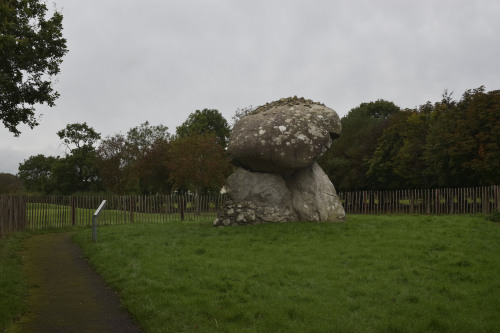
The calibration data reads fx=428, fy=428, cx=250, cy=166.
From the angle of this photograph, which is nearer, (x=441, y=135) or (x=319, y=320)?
(x=319, y=320)

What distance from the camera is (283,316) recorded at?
23.5 feet

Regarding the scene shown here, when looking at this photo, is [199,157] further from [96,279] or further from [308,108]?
[96,279]

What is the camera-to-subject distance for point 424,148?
35.1m

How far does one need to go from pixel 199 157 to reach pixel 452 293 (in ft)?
105

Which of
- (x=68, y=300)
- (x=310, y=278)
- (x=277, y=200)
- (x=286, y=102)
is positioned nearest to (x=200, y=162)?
(x=286, y=102)

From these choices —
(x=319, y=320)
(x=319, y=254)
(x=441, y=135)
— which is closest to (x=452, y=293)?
(x=319, y=320)

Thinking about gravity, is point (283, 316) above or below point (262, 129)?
below

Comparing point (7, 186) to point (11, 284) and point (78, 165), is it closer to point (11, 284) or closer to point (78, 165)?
point (78, 165)

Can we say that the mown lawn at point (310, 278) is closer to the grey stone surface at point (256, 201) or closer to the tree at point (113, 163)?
the grey stone surface at point (256, 201)

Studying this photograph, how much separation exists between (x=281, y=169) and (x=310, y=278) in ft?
27.7

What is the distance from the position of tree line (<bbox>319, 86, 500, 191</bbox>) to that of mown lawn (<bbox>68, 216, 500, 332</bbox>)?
15423 millimetres

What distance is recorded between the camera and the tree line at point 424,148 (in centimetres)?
2827

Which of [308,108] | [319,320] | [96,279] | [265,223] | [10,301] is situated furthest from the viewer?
[308,108]

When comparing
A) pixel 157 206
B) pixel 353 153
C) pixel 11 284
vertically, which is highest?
pixel 353 153
